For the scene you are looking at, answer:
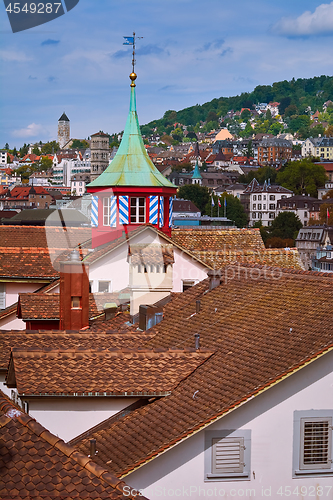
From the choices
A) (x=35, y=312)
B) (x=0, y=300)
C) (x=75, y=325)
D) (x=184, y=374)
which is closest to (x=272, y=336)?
(x=184, y=374)

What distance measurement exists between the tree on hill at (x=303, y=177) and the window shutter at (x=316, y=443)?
173m

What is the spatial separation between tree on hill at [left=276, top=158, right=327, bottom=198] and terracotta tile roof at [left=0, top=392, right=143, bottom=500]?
175581mm

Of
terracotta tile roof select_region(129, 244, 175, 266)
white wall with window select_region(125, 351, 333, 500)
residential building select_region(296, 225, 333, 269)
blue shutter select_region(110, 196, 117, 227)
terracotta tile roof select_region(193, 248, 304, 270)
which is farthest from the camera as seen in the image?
residential building select_region(296, 225, 333, 269)

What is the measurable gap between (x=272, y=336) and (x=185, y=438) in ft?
7.28

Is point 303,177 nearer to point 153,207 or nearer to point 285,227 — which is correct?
point 285,227

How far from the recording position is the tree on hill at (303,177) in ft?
593

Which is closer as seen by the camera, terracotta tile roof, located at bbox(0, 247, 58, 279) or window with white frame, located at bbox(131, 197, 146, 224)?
terracotta tile roof, located at bbox(0, 247, 58, 279)

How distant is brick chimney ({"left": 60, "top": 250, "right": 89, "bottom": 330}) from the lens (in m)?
16.2

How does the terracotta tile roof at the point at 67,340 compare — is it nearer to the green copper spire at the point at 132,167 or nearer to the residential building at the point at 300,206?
the green copper spire at the point at 132,167

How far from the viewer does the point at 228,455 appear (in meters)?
9.47

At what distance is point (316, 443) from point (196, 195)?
147m

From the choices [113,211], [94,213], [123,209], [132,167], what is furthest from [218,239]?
[94,213]

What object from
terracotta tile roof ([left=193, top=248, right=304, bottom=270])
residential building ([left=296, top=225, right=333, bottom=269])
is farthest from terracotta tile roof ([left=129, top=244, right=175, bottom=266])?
residential building ([left=296, top=225, right=333, bottom=269])

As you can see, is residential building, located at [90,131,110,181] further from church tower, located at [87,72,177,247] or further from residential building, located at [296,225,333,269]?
church tower, located at [87,72,177,247]
